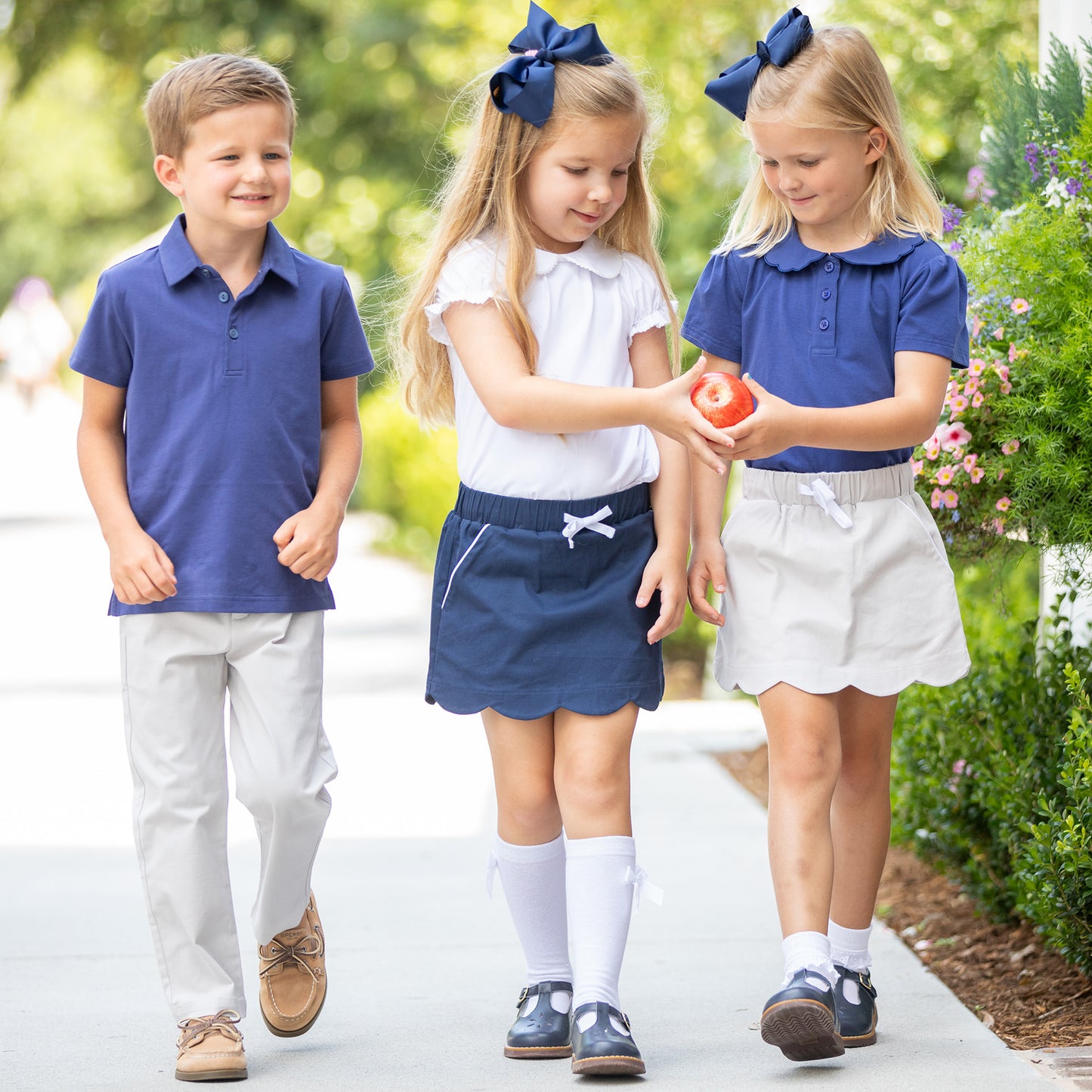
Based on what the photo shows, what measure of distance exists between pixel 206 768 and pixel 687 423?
1.12 meters

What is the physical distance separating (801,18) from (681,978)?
81.2 inches

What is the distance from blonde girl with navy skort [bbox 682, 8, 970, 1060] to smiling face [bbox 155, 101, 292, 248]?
0.85m

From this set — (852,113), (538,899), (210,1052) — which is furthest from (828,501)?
(210,1052)

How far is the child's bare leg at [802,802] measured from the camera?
2.74 m

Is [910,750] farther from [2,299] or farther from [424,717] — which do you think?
[2,299]

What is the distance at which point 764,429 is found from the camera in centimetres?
253

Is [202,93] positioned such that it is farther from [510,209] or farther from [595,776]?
[595,776]

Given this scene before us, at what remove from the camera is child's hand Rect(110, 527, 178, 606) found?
2.74 m

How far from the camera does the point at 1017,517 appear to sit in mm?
3080

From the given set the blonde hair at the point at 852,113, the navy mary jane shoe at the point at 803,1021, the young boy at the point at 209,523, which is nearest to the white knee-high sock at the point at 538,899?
the young boy at the point at 209,523

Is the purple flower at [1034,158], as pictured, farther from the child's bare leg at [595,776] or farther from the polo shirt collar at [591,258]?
the child's bare leg at [595,776]

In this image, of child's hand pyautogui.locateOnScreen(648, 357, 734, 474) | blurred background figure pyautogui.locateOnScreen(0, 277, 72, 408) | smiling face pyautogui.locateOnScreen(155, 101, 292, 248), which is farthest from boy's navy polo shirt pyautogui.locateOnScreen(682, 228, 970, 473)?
blurred background figure pyautogui.locateOnScreen(0, 277, 72, 408)

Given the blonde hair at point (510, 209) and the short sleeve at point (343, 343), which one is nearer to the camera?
the blonde hair at point (510, 209)

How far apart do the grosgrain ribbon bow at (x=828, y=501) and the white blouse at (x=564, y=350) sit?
33cm
